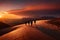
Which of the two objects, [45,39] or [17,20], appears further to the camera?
[17,20]

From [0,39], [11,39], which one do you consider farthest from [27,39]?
[0,39]

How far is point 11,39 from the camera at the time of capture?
22844 mm

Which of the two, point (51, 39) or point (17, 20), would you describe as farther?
point (17, 20)

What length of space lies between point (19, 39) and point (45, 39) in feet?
11.5

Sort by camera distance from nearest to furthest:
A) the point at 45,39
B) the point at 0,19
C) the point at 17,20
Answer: the point at 45,39, the point at 0,19, the point at 17,20

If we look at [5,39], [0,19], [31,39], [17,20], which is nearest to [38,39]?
[31,39]

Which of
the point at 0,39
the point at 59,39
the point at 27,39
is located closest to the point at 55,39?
the point at 59,39

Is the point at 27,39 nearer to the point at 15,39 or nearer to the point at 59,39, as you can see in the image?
the point at 15,39

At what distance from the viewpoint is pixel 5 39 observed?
22750mm

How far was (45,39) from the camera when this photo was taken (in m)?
22.7

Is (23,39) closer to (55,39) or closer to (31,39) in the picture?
(31,39)

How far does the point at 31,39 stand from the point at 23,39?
110 cm

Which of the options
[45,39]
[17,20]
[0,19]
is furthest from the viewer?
[17,20]

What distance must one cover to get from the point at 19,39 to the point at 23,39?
1.79ft
